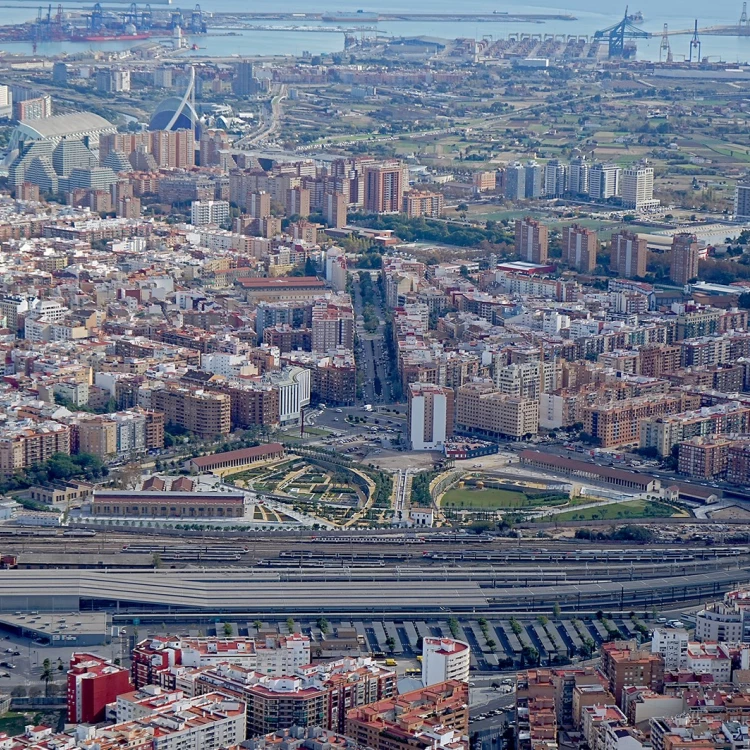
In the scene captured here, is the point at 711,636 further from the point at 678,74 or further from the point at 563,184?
the point at 678,74

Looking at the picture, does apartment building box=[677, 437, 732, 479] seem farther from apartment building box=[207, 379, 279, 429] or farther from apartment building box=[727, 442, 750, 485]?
apartment building box=[207, 379, 279, 429]

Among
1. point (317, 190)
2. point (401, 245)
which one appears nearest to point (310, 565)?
Result: point (401, 245)

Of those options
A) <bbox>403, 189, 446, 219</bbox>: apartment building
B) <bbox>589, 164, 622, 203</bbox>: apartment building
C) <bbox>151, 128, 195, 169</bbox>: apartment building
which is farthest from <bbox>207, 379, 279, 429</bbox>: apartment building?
<bbox>151, 128, 195, 169</bbox>: apartment building

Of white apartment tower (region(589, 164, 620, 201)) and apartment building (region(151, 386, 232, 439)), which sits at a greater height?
white apartment tower (region(589, 164, 620, 201))

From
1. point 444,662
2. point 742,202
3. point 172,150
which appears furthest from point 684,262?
point 444,662

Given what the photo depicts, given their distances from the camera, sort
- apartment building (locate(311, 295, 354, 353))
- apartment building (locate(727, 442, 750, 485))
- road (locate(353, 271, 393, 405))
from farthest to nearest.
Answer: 1. apartment building (locate(311, 295, 354, 353))
2. road (locate(353, 271, 393, 405))
3. apartment building (locate(727, 442, 750, 485))

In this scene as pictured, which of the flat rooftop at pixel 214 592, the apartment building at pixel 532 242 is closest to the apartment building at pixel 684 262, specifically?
the apartment building at pixel 532 242

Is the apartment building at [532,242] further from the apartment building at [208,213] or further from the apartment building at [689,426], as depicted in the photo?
the apartment building at [689,426]
